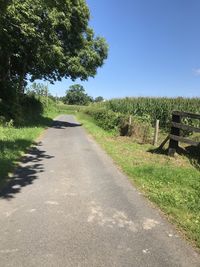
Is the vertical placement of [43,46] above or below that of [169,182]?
above

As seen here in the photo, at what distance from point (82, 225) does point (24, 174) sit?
379 centimetres

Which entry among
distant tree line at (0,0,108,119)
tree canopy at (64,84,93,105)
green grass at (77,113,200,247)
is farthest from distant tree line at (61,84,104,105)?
green grass at (77,113,200,247)

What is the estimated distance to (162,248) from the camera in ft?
16.4

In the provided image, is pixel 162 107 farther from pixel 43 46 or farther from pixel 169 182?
pixel 169 182

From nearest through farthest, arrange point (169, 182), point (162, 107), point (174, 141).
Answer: point (169, 182)
point (174, 141)
point (162, 107)

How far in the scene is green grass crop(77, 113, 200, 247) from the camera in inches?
248

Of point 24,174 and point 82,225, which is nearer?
point 82,225

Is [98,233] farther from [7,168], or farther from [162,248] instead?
[7,168]

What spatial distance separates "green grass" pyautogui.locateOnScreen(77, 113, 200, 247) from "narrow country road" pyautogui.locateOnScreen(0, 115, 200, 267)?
0.96ft

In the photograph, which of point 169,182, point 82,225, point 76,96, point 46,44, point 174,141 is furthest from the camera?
point 76,96

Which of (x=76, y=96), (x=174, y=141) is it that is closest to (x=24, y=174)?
(x=174, y=141)

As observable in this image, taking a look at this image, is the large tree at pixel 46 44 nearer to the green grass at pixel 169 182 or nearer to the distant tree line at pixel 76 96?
the green grass at pixel 169 182

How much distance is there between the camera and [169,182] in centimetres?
889

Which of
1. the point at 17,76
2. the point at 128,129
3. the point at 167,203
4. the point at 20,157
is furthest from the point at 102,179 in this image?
the point at 17,76
